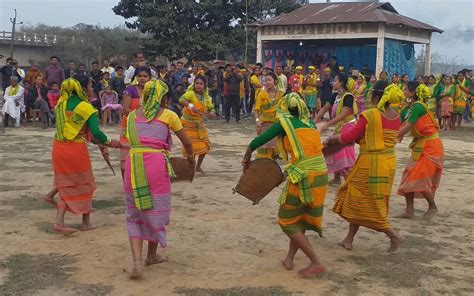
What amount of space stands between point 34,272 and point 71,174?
1.35 meters

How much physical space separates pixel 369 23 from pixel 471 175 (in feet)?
44.8

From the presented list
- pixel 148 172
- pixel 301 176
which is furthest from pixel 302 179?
pixel 148 172

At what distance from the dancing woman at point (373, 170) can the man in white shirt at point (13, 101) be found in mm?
12550

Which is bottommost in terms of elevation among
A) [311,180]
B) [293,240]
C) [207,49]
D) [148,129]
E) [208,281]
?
[208,281]

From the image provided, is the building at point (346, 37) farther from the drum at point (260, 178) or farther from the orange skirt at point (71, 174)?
the drum at point (260, 178)

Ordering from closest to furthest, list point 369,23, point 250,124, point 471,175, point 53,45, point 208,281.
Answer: point 208,281
point 471,175
point 250,124
point 369,23
point 53,45

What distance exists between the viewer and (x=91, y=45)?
42.3 m

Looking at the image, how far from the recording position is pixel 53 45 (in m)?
46.9

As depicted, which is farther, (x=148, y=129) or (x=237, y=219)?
(x=237, y=219)

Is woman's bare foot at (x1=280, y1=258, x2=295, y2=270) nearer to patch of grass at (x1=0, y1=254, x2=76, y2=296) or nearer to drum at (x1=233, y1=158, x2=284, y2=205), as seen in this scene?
drum at (x1=233, y1=158, x2=284, y2=205)

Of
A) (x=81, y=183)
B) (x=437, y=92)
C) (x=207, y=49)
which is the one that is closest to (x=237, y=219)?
(x=81, y=183)

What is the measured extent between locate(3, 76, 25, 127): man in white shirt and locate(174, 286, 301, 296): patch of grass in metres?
12.8

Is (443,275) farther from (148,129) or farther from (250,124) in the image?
(250,124)

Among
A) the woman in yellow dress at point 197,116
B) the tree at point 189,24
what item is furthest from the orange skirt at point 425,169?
the tree at point 189,24
